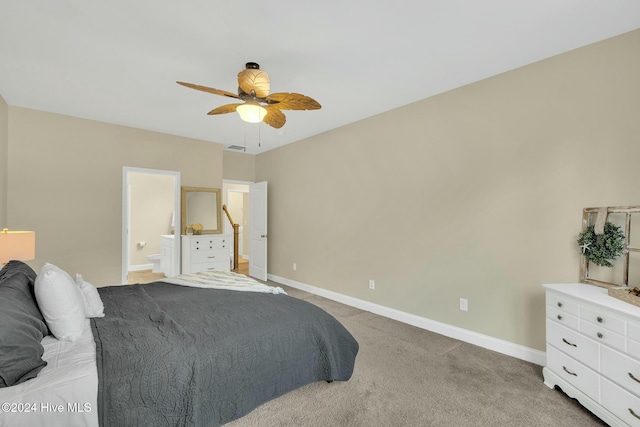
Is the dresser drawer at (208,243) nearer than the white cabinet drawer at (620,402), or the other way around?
the white cabinet drawer at (620,402)

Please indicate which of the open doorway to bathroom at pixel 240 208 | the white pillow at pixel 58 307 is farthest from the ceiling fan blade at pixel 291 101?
the open doorway to bathroom at pixel 240 208

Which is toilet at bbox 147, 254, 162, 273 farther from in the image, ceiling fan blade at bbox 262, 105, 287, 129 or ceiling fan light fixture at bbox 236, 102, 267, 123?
ceiling fan light fixture at bbox 236, 102, 267, 123

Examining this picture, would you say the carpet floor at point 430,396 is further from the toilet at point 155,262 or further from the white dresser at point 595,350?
the toilet at point 155,262

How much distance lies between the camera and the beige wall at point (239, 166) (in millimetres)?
6081

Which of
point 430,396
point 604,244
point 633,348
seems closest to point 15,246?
point 430,396

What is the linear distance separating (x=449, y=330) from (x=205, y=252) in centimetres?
Answer: 387

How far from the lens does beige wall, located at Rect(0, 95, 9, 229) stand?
11.6 ft

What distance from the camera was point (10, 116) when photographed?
3.77m

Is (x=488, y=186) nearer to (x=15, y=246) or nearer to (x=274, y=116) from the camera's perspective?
(x=274, y=116)

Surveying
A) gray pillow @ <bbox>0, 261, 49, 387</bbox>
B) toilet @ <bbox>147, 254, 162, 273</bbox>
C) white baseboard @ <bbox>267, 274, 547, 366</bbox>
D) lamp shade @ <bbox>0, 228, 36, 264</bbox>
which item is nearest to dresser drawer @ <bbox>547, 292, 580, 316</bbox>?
white baseboard @ <bbox>267, 274, 547, 366</bbox>

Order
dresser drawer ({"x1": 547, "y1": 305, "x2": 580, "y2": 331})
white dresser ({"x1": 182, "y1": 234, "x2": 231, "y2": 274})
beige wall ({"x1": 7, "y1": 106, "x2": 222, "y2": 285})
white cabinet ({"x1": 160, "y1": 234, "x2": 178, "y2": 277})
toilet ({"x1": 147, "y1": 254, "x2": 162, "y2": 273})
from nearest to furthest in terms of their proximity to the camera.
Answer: dresser drawer ({"x1": 547, "y1": 305, "x2": 580, "y2": 331}), beige wall ({"x1": 7, "y1": 106, "x2": 222, "y2": 285}), white dresser ({"x1": 182, "y1": 234, "x2": 231, "y2": 274}), white cabinet ({"x1": 160, "y1": 234, "x2": 178, "y2": 277}), toilet ({"x1": 147, "y1": 254, "x2": 162, "y2": 273})

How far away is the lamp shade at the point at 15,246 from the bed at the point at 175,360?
0.23 meters

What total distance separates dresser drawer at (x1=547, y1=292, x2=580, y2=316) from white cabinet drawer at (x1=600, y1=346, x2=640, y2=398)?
28 centimetres

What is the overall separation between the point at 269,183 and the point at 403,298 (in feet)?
11.4
